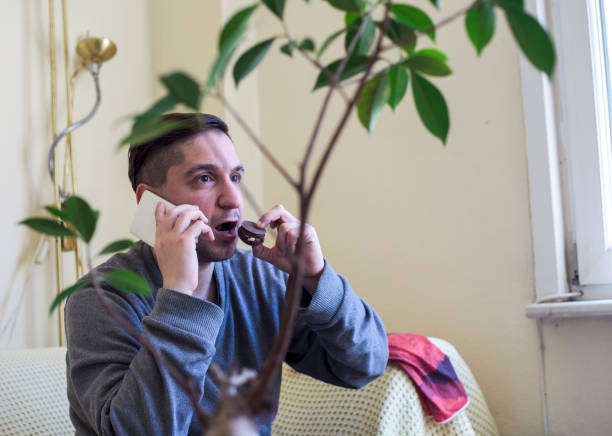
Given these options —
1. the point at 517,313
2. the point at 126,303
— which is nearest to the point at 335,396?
the point at 517,313

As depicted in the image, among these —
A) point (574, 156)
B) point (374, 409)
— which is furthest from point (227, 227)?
point (574, 156)

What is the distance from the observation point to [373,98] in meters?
0.58

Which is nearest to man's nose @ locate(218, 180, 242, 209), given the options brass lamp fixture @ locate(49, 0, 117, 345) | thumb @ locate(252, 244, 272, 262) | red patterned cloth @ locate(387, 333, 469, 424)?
thumb @ locate(252, 244, 272, 262)

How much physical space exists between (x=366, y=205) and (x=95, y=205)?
2.94ft

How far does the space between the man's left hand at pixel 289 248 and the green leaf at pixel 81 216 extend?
24.5 inches

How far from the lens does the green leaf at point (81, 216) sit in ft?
1.58

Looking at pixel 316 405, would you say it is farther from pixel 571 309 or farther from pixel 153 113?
pixel 153 113

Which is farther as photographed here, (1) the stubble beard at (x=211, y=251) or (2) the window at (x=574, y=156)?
(2) the window at (x=574, y=156)

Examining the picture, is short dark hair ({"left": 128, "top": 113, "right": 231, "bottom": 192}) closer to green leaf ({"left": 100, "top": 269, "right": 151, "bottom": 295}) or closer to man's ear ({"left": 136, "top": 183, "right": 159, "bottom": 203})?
man's ear ({"left": 136, "top": 183, "right": 159, "bottom": 203})

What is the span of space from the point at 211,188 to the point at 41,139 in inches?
43.2

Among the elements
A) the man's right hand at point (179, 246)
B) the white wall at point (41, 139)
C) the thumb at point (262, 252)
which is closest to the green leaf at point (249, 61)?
the man's right hand at point (179, 246)

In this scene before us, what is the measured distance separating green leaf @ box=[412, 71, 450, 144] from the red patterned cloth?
3.60 ft

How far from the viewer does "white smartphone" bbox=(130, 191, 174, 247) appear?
126cm

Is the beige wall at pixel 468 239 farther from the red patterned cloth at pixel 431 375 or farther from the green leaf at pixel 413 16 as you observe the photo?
the green leaf at pixel 413 16
